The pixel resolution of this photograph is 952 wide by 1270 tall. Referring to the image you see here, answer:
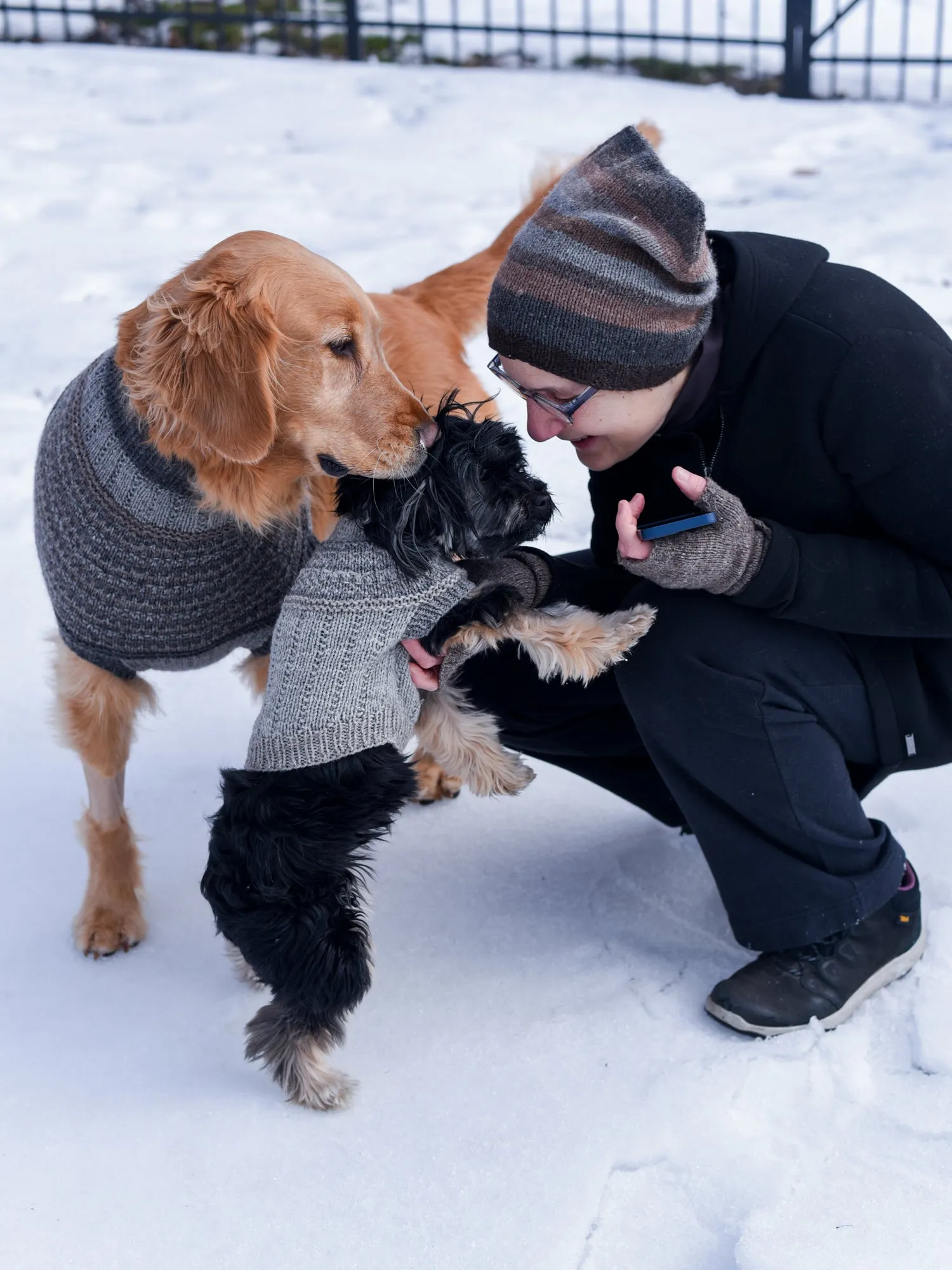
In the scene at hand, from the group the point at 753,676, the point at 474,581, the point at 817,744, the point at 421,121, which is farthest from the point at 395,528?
the point at 421,121

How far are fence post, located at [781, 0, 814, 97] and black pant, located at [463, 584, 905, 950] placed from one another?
6.65 m

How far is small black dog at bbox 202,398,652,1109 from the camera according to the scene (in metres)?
2.11

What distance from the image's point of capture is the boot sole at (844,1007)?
7.39 feet

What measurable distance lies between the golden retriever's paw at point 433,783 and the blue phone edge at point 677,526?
107 cm

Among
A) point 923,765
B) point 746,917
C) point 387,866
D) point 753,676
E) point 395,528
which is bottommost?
point 387,866

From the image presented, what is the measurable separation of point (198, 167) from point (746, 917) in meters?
5.46

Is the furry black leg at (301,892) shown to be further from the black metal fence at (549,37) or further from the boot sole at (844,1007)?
the black metal fence at (549,37)

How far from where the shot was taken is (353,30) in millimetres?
8180

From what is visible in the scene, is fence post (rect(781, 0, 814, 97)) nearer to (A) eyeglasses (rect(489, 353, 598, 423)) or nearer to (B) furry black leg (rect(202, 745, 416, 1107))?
A: (A) eyeglasses (rect(489, 353, 598, 423))

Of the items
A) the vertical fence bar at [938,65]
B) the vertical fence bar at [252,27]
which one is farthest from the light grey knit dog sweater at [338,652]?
the vertical fence bar at [252,27]

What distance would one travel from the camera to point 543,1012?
2354mm

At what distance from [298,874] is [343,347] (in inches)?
38.3

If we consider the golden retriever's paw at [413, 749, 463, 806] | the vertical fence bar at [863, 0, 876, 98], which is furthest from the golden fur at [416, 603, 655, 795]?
the vertical fence bar at [863, 0, 876, 98]

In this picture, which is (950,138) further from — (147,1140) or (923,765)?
(147,1140)
